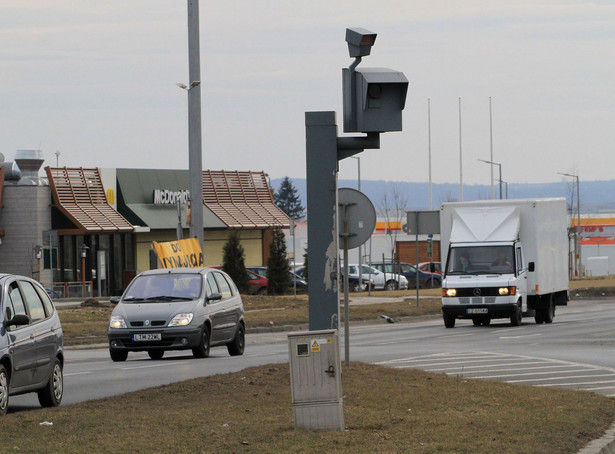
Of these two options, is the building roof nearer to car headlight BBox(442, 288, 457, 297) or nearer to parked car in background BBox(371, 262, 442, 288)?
parked car in background BBox(371, 262, 442, 288)

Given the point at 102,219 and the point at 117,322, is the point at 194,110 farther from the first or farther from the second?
the point at 102,219

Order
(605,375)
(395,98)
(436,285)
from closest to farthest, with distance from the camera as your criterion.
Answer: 1. (395,98)
2. (605,375)
3. (436,285)

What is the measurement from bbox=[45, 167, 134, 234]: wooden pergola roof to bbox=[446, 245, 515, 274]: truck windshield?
29627 millimetres

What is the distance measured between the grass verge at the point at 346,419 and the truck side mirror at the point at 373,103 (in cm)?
270

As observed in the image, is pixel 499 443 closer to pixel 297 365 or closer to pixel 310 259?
pixel 297 365

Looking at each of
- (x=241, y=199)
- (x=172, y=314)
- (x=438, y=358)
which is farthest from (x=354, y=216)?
(x=241, y=199)

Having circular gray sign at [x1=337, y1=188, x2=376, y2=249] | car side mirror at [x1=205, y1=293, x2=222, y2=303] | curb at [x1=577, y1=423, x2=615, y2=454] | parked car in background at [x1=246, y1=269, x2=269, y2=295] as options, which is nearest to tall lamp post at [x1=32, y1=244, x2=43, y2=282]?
parked car in background at [x1=246, y1=269, x2=269, y2=295]

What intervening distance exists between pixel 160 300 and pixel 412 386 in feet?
27.8

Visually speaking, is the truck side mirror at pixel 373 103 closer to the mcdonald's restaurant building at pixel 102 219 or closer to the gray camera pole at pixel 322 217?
the gray camera pole at pixel 322 217

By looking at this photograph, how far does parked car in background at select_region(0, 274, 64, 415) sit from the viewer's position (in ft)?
43.5

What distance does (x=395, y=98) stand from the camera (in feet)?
41.8

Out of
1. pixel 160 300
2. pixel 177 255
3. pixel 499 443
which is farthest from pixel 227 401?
pixel 177 255

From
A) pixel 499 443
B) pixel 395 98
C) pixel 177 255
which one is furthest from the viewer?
pixel 177 255

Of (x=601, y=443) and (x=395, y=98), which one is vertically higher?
(x=395, y=98)
